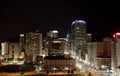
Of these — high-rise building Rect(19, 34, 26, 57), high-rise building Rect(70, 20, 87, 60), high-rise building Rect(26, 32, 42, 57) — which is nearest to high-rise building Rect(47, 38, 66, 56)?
high-rise building Rect(26, 32, 42, 57)

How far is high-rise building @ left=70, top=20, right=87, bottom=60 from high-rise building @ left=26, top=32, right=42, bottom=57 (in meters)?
7.24

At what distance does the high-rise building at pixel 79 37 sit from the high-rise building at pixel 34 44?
7.24 m

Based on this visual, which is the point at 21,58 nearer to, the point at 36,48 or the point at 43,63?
the point at 36,48

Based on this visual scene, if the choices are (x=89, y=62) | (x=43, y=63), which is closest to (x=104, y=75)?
(x=43, y=63)

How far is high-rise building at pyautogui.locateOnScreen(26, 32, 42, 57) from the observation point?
1856 inches

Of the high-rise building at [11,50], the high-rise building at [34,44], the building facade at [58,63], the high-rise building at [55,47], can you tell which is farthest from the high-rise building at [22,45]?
the building facade at [58,63]

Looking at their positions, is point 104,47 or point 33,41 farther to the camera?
point 33,41

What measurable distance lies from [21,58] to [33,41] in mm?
3597

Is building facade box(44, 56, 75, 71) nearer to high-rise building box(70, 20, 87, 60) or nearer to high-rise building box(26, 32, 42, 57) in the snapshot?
high-rise building box(26, 32, 42, 57)

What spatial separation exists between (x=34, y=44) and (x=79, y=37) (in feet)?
30.0

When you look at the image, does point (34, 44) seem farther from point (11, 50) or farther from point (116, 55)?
point (116, 55)

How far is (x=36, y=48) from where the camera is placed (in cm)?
4772

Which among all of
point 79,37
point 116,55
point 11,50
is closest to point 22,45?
point 11,50

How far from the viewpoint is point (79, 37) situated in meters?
52.6
